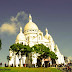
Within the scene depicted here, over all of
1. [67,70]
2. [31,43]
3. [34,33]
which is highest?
[34,33]

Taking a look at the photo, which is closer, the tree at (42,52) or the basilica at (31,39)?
the tree at (42,52)

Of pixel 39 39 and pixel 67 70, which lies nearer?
pixel 67 70

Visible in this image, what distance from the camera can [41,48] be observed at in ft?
185

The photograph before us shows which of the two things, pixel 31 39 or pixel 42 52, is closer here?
pixel 42 52

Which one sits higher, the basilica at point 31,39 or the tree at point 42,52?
the basilica at point 31,39

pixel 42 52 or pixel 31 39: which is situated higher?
pixel 31 39

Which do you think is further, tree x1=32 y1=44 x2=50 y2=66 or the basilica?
the basilica

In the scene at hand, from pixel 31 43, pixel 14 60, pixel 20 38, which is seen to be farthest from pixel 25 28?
pixel 14 60

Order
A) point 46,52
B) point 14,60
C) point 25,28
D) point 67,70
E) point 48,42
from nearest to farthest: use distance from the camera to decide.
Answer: point 67,70 < point 46,52 < point 14,60 < point 48,42 < point 25,28

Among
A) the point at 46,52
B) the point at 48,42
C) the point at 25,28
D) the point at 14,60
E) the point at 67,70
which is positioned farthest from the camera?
the point at 25,28

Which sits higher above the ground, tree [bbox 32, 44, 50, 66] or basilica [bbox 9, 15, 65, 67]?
basilica [bbox 9, 15, 65, 67]

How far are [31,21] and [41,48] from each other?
52.7 m

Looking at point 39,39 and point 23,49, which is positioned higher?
point 39,39

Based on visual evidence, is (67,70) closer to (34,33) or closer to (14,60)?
(14,60)
